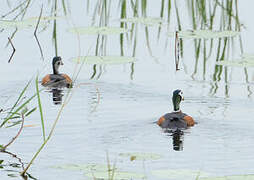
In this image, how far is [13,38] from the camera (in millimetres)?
14180

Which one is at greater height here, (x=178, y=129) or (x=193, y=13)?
(x=193, y=13)

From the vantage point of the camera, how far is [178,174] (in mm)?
7504

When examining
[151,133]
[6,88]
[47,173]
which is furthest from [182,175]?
[6,88]

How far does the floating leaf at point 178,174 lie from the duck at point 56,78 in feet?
15.5

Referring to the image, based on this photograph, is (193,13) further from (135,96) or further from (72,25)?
(135,96)

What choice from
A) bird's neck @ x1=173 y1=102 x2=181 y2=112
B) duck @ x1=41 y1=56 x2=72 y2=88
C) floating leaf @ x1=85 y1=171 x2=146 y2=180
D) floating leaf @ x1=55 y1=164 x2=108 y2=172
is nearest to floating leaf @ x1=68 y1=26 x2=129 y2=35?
duck @ x1=41 y1=56 x2=72 y2=88

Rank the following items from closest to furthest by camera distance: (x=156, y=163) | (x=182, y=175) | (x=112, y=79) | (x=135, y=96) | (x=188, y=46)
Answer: (x=182, y=175)
(x=156, y=163)
(x=135, y=96)
(x=112, y=79)
(x=188, y=46)

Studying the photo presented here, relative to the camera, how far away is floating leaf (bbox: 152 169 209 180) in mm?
7426

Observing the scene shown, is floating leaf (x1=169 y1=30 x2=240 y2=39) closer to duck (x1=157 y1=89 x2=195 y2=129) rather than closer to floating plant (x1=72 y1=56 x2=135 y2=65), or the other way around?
floating plant (x1=72 y1=56 x2=135 y2=65)

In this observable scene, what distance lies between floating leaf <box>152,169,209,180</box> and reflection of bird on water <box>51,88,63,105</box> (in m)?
3.73

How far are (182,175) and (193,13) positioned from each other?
7.17 metres

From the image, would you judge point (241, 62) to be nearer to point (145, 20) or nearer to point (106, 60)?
point (106, 60)

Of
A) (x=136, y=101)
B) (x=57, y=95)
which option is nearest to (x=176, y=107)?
(x=136, y=101)

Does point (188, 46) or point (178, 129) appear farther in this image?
point (188, 46)
